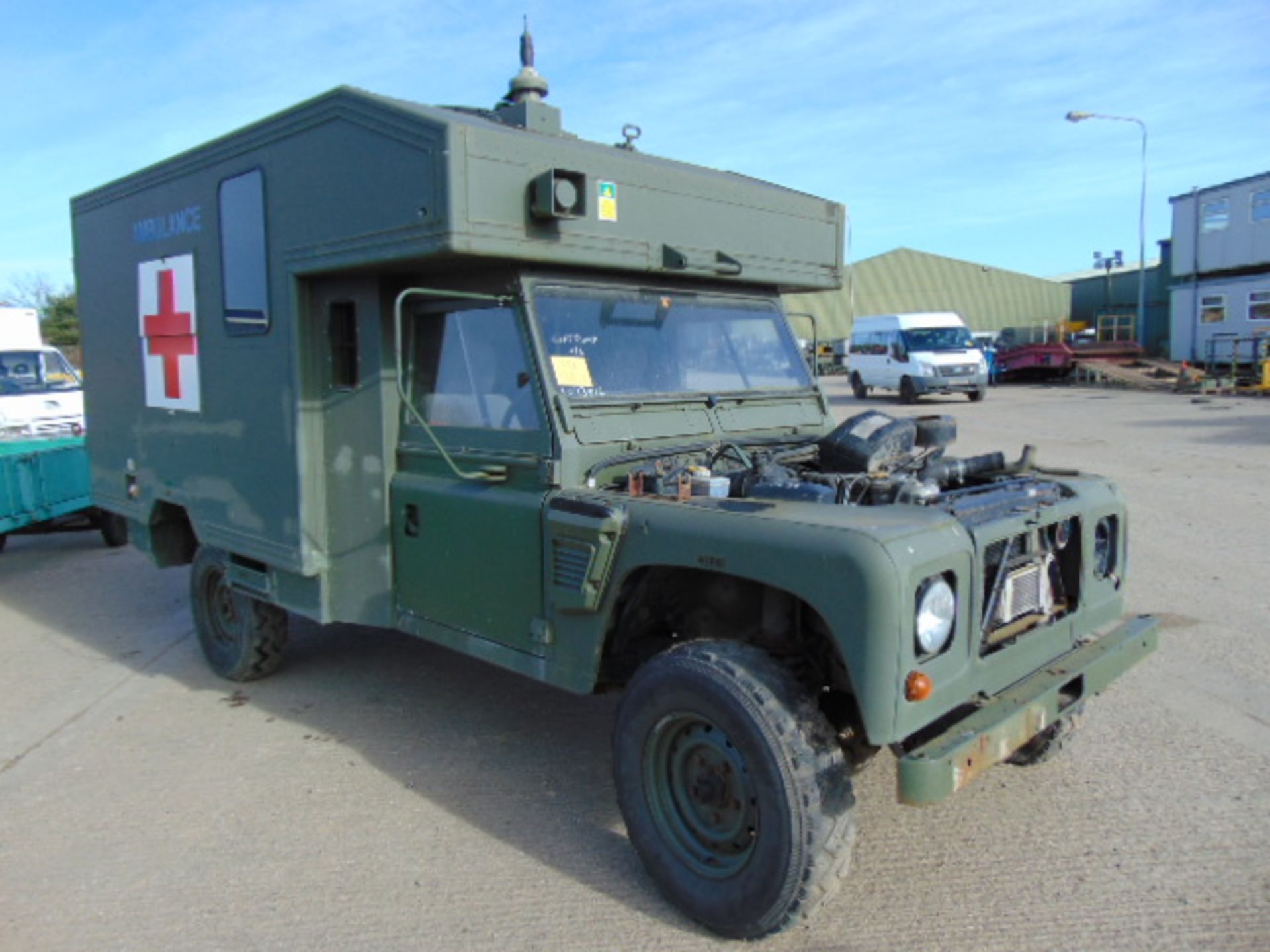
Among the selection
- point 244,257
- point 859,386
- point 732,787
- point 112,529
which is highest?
point 244,257

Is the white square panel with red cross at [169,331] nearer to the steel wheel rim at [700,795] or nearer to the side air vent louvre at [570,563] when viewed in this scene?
the side air vent louvre at [570,563]

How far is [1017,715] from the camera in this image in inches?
123

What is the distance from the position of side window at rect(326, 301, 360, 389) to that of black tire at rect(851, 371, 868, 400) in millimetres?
24070

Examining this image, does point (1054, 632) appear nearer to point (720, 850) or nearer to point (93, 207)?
point (720, 850)

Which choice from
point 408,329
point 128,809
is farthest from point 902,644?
point 128,809

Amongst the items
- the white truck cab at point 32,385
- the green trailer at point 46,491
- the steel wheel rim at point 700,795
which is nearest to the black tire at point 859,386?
the white truck cab at point 32,385

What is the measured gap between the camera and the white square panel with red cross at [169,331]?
17.9ft

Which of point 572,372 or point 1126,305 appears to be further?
point 1126,305

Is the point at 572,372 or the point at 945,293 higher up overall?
the point at 945,293

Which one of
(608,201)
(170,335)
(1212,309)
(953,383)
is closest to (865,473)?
(608,201)

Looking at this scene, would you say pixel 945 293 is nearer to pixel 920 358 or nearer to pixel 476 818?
pixel 920 358

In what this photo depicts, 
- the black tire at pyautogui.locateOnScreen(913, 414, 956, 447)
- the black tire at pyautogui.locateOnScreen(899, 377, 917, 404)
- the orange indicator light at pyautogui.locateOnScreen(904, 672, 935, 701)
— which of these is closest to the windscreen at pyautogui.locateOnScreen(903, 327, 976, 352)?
the black tire at pyautogui.locateOnScreen(899, 377, 917, 404)

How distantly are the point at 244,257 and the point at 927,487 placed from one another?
3.50 metres

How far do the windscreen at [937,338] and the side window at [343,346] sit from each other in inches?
878
